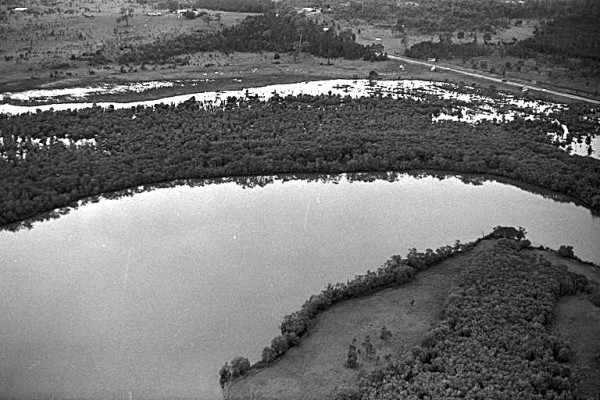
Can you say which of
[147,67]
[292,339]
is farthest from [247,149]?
[147,67]

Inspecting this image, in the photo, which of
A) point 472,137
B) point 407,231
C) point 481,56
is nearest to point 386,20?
point 481,56

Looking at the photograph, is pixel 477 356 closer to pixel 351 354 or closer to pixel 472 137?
pixel 351 354

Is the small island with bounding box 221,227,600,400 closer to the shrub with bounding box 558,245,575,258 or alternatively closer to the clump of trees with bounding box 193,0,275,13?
the shrub with bounding box 558,245,575,258

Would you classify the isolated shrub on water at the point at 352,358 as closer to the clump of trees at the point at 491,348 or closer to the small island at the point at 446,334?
the small island at the point at 446,334

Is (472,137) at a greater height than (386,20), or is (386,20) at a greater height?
(386,20)

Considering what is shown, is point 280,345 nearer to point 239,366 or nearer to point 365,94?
point 239,366

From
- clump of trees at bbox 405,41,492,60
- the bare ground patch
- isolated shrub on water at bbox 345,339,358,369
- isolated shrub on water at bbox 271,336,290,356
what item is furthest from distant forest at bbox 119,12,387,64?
isolated shrub on water at bbox 345,339,358,369

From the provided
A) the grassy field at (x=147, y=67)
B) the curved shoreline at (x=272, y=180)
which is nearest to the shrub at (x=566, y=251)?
the curved shoreline at (x=272, y=180)
